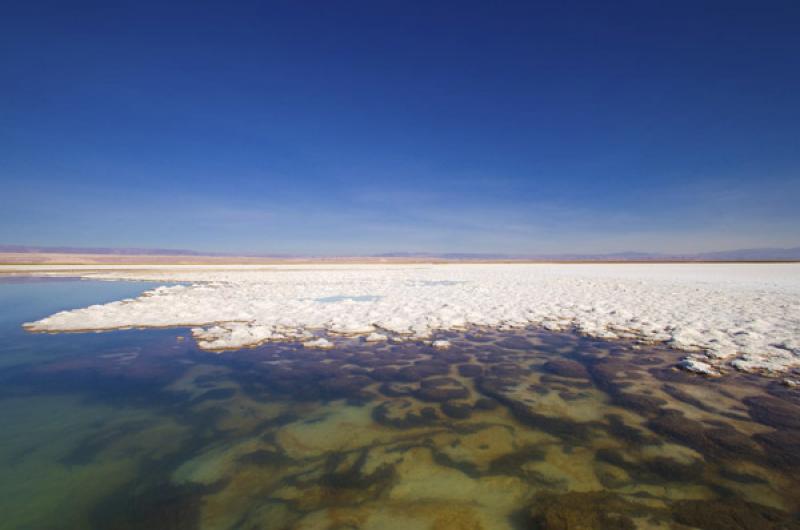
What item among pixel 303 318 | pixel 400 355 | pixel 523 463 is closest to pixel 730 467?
pixel 523 463

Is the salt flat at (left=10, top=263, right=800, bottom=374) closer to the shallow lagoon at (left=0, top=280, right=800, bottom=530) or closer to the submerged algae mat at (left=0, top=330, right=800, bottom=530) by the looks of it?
the shallow lagoon at (left=0, top=280, right=800, bottom=530)

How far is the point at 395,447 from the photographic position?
12.2 feet

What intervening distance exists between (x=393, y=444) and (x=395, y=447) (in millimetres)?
62

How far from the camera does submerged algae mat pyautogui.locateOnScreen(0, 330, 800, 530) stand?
108 inches

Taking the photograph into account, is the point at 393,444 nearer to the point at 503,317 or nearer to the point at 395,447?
the point at 395,447

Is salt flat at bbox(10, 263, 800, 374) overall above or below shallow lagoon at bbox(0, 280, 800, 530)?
above

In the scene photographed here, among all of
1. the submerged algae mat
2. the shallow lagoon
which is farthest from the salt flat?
the submerged algae mat

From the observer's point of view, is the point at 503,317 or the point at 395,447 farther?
the point at 503,317

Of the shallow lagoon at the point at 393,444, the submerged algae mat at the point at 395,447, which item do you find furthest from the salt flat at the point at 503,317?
the submerged algae mat at the point at 395,447

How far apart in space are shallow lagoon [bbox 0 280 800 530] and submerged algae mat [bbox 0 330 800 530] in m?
0.02

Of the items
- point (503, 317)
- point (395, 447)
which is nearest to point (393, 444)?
point (395, 447)

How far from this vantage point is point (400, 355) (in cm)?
684

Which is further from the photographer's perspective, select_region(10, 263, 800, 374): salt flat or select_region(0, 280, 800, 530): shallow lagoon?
select_region(10, 263, 800, 374): salt flat

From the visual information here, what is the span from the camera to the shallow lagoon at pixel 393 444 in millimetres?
2758
